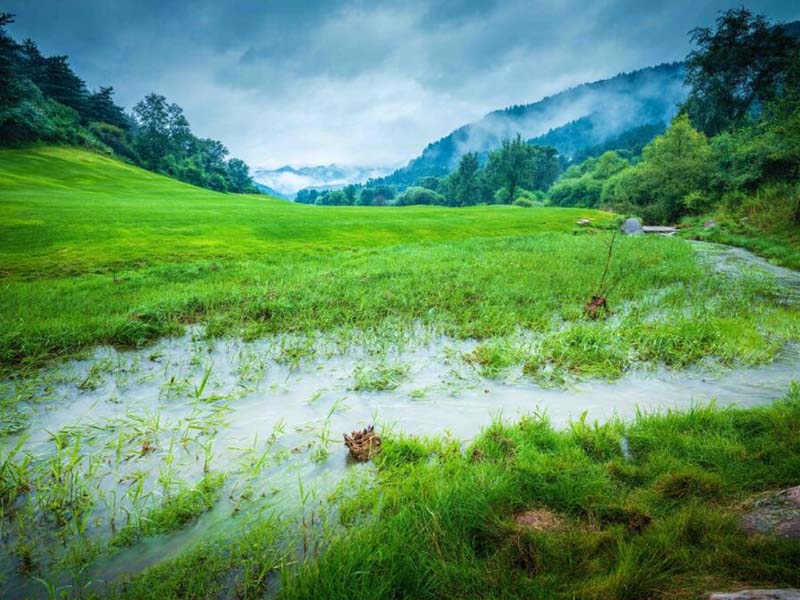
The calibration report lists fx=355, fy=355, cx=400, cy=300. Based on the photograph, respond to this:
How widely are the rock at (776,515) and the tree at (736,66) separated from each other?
70875mm

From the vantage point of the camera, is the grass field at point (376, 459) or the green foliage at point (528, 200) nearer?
the grass field at point (376, 459)

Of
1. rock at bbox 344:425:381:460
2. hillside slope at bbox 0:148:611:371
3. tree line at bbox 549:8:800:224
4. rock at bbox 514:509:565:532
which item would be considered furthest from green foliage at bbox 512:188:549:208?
rock at bbox 514:509:565:532

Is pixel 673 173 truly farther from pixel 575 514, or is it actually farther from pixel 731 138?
pixel 575 514

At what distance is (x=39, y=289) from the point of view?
11.0 metres

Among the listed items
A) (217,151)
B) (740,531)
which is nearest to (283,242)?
(740,531)

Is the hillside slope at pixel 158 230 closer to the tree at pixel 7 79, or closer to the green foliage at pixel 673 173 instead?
the green foliage at pixel 673 173

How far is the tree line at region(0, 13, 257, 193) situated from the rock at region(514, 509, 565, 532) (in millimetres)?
70715

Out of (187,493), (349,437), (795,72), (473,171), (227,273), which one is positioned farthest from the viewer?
(473,171)

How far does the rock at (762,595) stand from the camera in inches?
70.2

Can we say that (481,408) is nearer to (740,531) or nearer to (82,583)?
(740,531)

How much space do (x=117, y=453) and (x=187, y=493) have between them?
1.38 m

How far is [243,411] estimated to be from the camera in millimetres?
5363

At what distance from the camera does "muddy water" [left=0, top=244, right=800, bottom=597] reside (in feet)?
11.4

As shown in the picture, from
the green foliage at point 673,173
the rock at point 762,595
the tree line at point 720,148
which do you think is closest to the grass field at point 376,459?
the rock at point 762,595
